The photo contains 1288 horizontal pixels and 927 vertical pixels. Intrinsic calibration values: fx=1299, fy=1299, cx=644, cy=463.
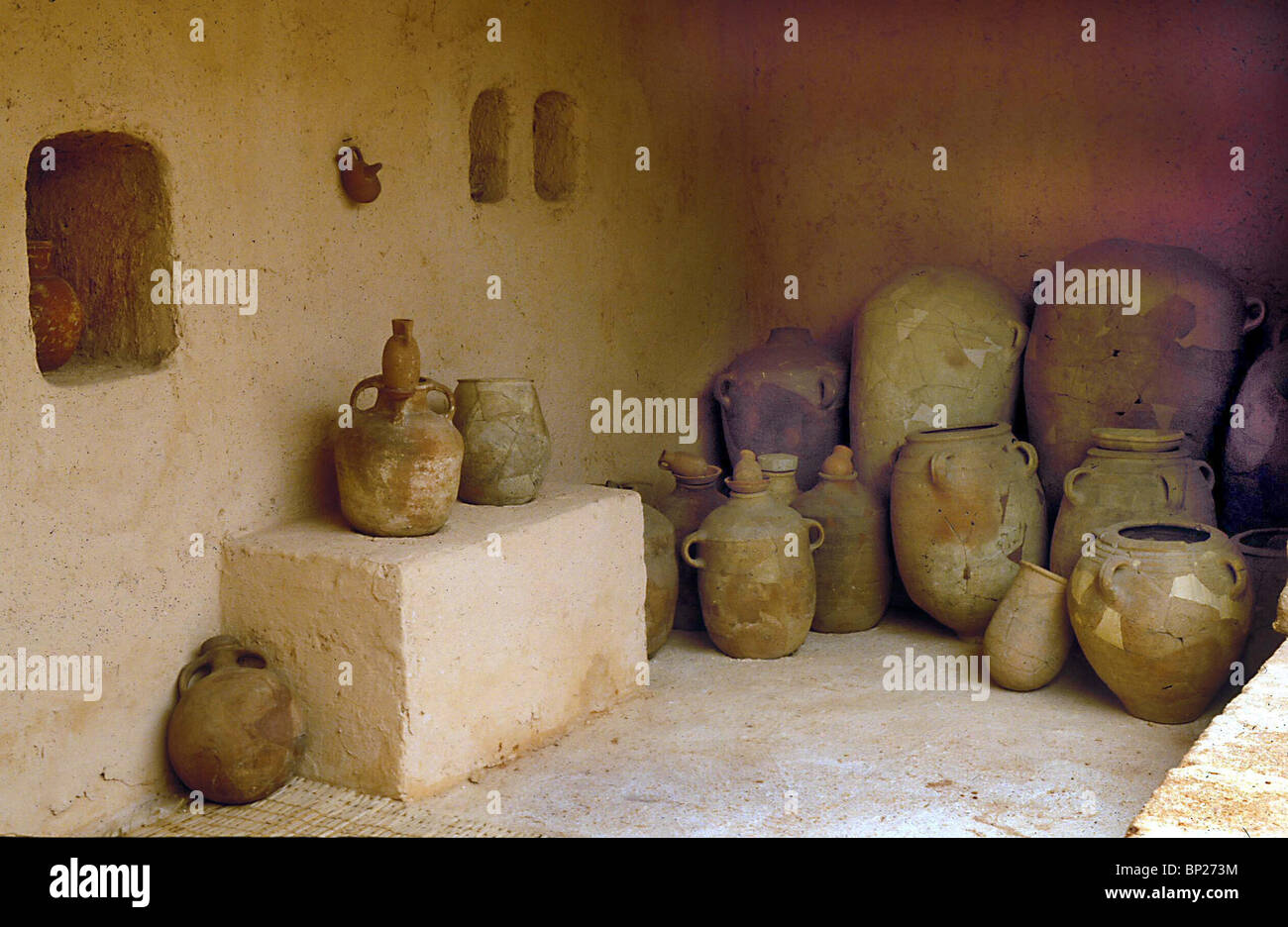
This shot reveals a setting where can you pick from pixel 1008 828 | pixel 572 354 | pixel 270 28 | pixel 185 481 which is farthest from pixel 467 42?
pixel 1008 828

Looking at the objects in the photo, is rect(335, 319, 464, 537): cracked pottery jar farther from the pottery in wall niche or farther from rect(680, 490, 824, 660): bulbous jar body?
the pottery in wall niche

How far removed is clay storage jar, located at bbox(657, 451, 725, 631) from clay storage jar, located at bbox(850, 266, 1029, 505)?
0.70 meters

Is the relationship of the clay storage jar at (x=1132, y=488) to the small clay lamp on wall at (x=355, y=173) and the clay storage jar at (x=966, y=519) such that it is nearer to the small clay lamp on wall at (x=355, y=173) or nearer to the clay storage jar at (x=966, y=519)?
the clay storage jar at (x=966, y=519)

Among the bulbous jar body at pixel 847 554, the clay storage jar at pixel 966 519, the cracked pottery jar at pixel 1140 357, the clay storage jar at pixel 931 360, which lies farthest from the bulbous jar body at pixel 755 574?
the cracked pottery jar at pixel 1140 357

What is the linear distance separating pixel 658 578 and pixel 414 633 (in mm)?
1472

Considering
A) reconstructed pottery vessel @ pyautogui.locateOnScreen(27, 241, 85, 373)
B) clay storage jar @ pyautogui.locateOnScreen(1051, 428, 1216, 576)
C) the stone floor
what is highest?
reconstructed pottery vessel @ pyautogui.locateOnScreen(27, 241, 85, 373)

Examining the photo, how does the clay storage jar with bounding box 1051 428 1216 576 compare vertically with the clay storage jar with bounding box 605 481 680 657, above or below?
above

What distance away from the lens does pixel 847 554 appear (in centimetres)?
511

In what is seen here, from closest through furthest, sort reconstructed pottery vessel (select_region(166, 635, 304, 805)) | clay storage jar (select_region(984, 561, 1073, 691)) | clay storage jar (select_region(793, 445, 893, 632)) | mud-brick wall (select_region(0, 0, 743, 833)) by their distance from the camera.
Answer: mud-brick wall (select_region(0, 0, 743, 833)) < reconstructed pottery vessel (select_region(166, 635, 304, 805)) < clay storage jar (select_region(984, 561, 1073, 691)) < clay storage jar (select_region(793, 445, 893, 632))

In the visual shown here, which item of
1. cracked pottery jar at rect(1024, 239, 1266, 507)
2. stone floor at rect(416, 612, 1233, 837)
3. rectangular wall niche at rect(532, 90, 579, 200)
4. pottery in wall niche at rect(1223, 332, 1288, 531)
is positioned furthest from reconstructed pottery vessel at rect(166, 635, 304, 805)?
pottery in wall niche at rect(1223, 332, 1288, 531)

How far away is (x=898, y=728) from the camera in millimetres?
4137

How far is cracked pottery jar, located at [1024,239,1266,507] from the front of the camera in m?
4.98

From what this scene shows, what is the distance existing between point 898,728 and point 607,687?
96 cm

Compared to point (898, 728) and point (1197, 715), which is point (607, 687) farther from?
point (1197, 715)
